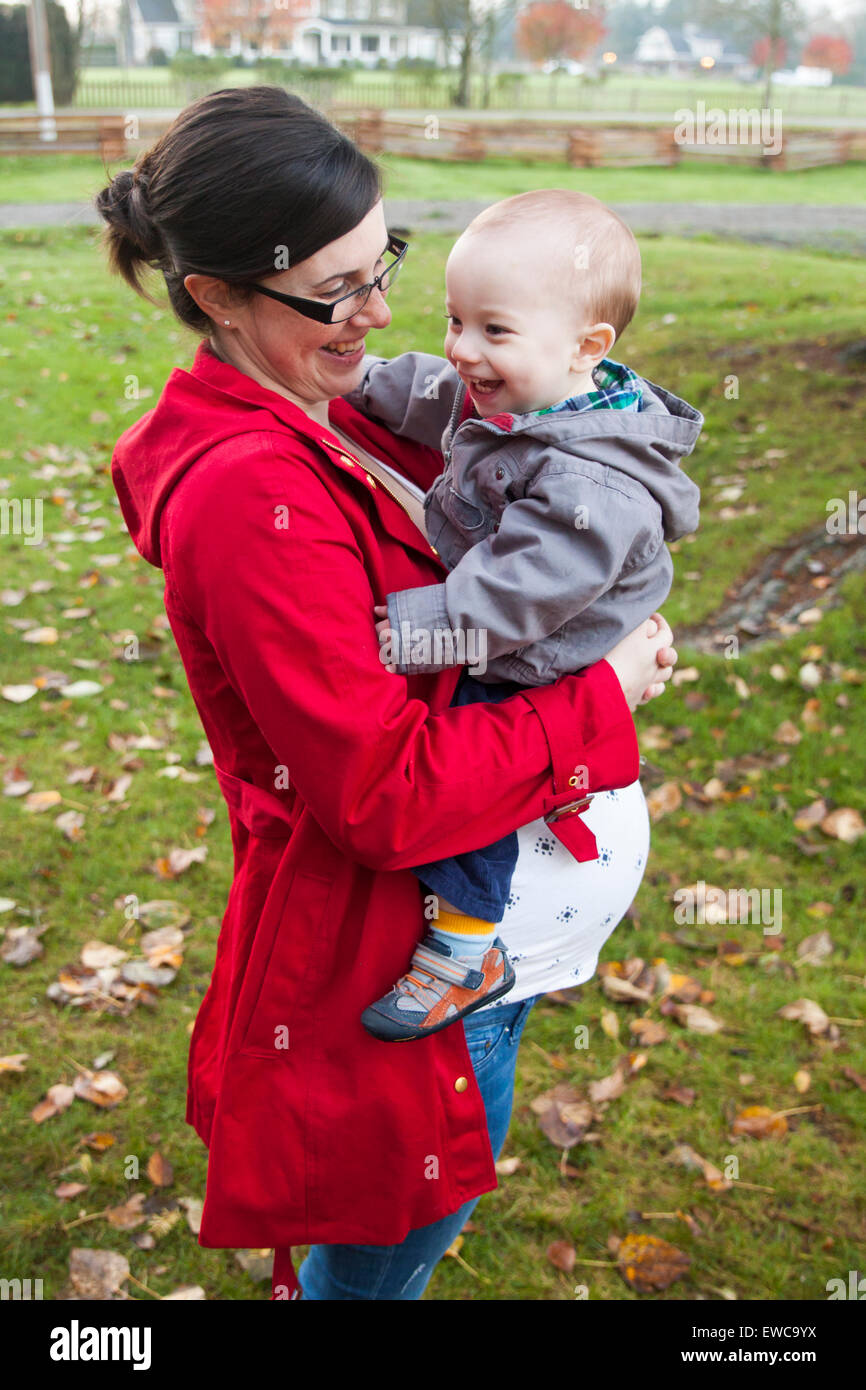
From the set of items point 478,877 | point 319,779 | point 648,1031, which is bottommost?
point 648,1031

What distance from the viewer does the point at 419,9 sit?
130 ft

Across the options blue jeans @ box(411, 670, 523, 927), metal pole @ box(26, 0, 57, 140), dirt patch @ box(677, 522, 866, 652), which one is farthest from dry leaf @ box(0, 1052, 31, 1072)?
metal pole @ box(26, 0, 57, 140)

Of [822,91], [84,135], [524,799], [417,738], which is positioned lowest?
[524,799]

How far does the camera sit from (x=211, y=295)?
1736mm

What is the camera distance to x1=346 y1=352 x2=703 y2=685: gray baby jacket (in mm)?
1729

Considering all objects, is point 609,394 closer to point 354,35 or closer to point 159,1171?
point 159,1171

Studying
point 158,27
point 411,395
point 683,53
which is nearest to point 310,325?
point 411,395

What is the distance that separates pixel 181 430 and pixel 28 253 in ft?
44.6

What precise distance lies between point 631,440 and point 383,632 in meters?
0.57

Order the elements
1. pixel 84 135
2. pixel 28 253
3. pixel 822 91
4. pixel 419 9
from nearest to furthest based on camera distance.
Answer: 1. pixel 28 253
2. pixel 84 135
3. pixel 419 9
4. pixel 822 91

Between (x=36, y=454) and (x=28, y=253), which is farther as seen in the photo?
(x=28, y=253)

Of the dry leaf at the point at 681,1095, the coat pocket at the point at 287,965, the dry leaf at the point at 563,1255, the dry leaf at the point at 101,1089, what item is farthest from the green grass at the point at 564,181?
the coat pocket at the point at 287,965
